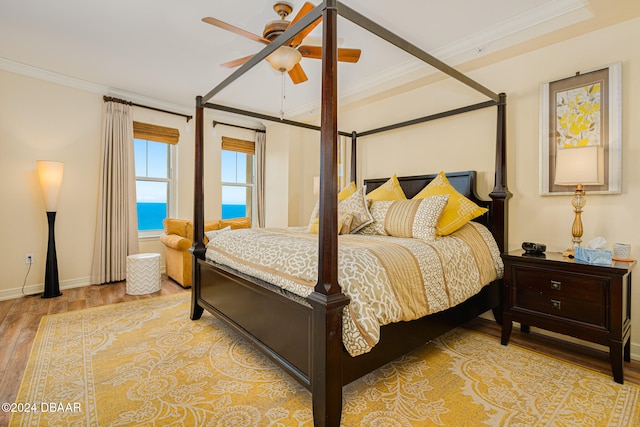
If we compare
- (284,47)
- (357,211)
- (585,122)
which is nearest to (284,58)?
(284,47)

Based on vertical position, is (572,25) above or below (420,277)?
above

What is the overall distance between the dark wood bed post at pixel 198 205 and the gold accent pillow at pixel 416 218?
1671 mm

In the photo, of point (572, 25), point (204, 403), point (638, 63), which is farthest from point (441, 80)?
point (204, 403)

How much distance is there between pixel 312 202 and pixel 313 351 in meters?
4.04

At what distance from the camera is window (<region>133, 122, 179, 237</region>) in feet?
14.8

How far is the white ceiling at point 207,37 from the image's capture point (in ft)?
7.70

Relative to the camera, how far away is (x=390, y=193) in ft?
10.8

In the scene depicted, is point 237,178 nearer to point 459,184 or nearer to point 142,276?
point 142,276

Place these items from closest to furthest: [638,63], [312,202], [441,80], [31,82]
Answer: [638,63], [441,80], [31,82], [312,202]

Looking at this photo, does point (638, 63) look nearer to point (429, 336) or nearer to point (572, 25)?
point (572, 25)

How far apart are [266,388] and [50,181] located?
3548mm

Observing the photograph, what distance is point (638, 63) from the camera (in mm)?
2184

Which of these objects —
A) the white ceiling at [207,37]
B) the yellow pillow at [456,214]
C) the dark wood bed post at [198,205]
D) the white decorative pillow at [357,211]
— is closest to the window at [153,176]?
the white ceiling at [207,37]

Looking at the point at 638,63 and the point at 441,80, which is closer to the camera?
the point at 638,63
